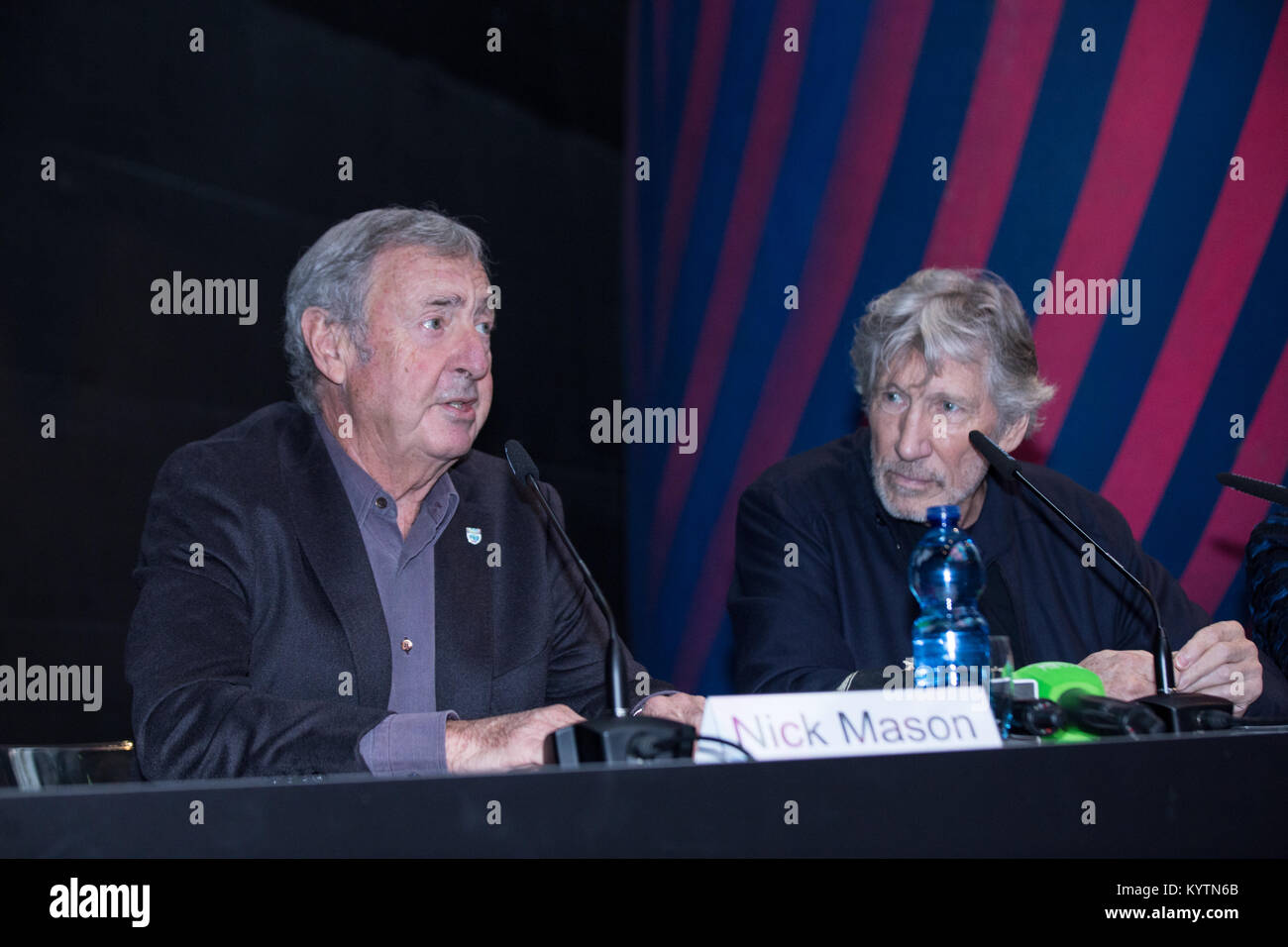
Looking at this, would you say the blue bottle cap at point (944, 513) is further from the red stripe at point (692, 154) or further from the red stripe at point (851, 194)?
the red stripe at point (692, 154)

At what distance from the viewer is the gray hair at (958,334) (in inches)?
90.6

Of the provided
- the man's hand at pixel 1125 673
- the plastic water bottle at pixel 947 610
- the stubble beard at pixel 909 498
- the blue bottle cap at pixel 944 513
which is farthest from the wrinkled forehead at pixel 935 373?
the man's hand at pixel 1125 673

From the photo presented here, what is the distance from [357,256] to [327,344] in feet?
0.56

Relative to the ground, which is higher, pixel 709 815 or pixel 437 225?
pixel 437 225

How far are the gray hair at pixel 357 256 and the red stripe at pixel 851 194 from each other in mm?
1220

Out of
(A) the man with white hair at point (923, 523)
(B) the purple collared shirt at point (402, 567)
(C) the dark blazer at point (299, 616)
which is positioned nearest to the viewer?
(C) the dark blazer at point (299, 616)

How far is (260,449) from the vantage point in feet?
6.64

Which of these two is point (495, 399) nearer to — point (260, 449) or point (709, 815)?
point (260, 449)

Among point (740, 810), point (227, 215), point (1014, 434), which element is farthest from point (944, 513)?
point (227, 215)

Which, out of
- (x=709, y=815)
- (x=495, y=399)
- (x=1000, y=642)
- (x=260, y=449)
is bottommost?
(x=709, y=815)

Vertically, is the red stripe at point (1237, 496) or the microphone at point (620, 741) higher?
the red stripe at point (1237, 496)

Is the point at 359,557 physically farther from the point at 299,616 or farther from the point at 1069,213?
the point at 1069,213

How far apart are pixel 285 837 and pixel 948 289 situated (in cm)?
184
